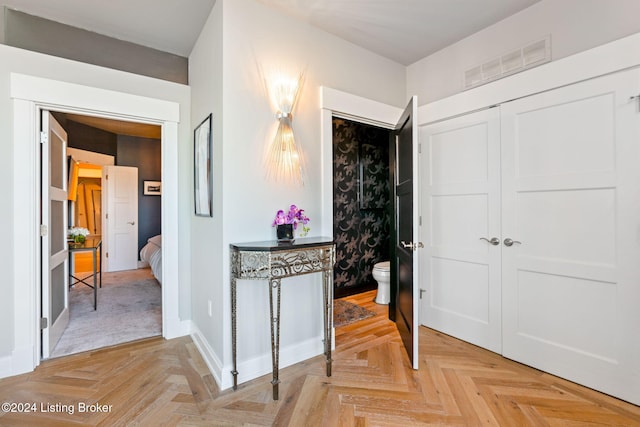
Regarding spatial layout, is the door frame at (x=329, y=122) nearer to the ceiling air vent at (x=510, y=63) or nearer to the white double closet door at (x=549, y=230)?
the white double closet door at (x=549, y=230)

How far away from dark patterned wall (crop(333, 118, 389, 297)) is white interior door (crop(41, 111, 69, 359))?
296cm

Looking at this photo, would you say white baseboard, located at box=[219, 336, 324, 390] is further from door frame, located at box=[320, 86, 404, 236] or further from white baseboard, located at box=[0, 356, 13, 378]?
white baseboard, located at box=[0, 356, 13, 378]

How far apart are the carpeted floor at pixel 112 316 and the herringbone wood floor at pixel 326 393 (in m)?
0.26

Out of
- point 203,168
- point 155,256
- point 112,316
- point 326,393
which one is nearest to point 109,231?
point 155,256

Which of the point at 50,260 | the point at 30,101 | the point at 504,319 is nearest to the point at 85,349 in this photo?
the point at 50,260

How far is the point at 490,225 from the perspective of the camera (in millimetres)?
2506

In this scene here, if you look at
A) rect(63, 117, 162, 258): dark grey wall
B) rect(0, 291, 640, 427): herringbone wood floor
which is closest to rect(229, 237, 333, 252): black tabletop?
rect(0, 291, 640, 427): herringbone wood floor

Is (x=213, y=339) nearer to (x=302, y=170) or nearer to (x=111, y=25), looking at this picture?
A: (x=302, y=170)

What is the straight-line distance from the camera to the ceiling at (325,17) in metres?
2.18

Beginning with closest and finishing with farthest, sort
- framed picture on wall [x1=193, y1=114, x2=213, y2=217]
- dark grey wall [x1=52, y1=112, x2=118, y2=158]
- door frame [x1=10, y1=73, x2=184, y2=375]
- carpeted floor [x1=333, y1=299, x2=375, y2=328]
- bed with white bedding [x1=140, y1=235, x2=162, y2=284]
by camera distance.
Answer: door frame [x1=10, y1=73, x2=184, y2=375] < framed picture on wall [x1=193, y1=114, x2=213, y2=217] < carpeted floor [x1=333, y1=299, x2=375, y2=328] < bed with white bedding [x1=140, y1=235, x2=162, y2=284] < dark grey wall [x1=52, y1=112, x2=118, y2=158]

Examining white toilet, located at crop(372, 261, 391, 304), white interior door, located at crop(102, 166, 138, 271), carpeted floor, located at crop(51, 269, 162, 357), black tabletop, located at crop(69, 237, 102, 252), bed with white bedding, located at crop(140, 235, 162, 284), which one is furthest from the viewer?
white interior door, located at crop(102, 166, 138, 271)

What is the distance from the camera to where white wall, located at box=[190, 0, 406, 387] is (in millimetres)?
2033

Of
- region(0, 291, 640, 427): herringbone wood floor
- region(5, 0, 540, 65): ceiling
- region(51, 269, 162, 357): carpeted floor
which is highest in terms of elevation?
region(5, 0, 540, 65): ceiling

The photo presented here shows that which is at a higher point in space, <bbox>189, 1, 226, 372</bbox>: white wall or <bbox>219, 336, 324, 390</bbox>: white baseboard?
<bbox>189, 1, 226, 372</bbox>: white wall
